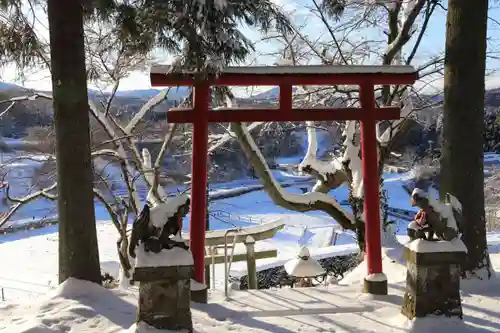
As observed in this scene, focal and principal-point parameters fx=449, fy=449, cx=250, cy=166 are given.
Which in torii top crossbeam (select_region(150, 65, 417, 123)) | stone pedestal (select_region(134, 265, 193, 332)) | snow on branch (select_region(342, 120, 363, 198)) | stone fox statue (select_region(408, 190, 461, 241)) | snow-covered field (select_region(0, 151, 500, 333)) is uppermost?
torii top crossbeam (select_region(150, 65, 417, 123))

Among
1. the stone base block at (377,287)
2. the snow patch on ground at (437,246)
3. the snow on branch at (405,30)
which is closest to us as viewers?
the snow patch on ground at (437,246)

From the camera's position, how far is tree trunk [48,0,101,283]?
5.00 m

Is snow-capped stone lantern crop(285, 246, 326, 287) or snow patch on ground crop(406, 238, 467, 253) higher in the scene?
snow patch on ground crop(406, 238, 467, 253)

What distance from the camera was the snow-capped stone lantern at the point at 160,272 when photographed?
395 centimetres

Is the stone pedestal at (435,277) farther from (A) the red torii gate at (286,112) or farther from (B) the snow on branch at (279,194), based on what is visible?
(B) the snow on branch at (279,194)

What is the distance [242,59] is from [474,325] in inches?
143

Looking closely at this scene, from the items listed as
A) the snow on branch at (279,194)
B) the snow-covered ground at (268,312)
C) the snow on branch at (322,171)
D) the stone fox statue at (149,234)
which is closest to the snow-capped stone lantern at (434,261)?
the snow-covered ground at (268,312)

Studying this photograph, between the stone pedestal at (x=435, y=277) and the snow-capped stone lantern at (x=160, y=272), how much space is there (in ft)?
7.10

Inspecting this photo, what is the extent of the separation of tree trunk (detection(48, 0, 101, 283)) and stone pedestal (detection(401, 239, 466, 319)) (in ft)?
11.6

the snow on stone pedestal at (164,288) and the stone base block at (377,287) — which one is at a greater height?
the snow on stone pedestal at (164,288)

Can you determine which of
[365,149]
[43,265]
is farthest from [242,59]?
[43,265]

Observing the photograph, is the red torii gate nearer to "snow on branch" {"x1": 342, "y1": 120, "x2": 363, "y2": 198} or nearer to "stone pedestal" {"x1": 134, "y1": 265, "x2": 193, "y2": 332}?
"stone pedestal" {"x1": 134, "y1": 265, "x2": 193, "y2": 332}

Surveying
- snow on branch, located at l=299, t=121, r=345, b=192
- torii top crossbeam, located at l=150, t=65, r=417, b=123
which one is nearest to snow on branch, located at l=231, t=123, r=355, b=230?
snow on branch, located at l=299, t=121, r=345, b=192

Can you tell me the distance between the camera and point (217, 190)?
101 feet
